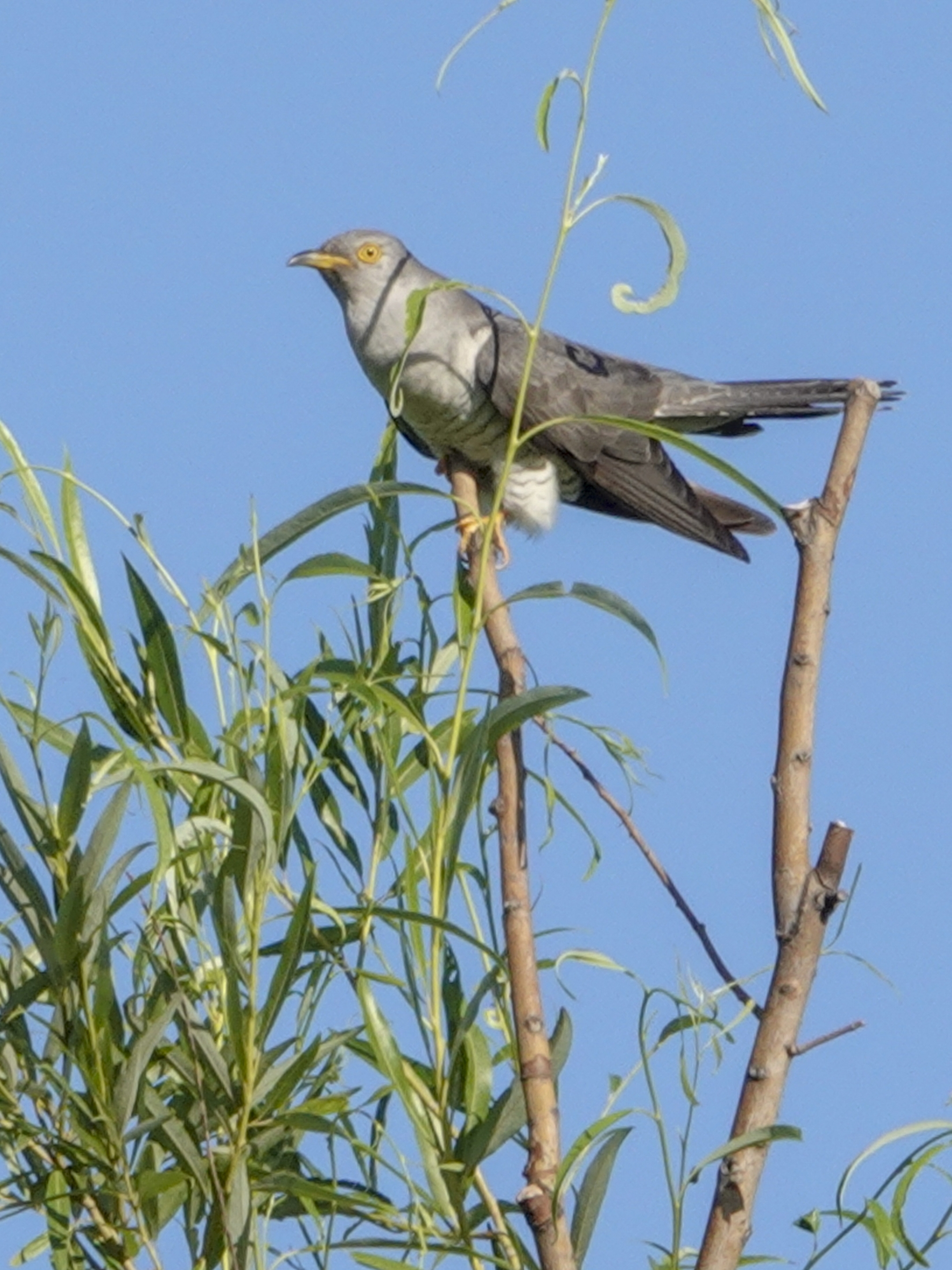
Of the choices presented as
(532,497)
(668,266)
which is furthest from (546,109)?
(532,497)

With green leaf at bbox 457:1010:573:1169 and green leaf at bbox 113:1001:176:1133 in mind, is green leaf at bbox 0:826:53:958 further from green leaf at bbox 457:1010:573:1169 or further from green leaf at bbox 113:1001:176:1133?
green leaf at bbox 457:1010:573:1169

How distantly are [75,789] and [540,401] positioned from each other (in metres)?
3.19

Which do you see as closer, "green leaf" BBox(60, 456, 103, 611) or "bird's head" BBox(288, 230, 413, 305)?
"green leaf" BBox(60, 456, 103, 611)

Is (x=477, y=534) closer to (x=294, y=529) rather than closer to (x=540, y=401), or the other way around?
(x=540, y=401)

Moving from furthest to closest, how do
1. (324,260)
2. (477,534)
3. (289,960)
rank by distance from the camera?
(324,260) < (477,534) < (289,960)

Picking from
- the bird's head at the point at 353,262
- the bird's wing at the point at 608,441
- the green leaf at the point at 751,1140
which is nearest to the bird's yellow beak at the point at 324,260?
the bird's head at the point at 353,262

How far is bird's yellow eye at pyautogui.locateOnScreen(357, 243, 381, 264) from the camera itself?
4.38 meters

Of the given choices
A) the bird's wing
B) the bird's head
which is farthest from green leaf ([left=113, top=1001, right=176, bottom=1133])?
the bird's head

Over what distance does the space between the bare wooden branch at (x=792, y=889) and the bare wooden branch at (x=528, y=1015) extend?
0.12 meters

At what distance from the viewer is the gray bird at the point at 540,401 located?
4.19 meters

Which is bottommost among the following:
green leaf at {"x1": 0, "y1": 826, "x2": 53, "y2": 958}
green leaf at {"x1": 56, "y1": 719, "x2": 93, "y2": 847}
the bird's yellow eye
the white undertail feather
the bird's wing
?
green leaf at {"x1": 0, "y1": 826, "x2": 53, "y2": 958}

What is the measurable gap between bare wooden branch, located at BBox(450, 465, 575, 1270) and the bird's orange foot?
44 millimetres

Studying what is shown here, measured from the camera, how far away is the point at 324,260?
4367mm

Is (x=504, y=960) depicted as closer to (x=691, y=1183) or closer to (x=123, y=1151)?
(x=691, y=1183)
